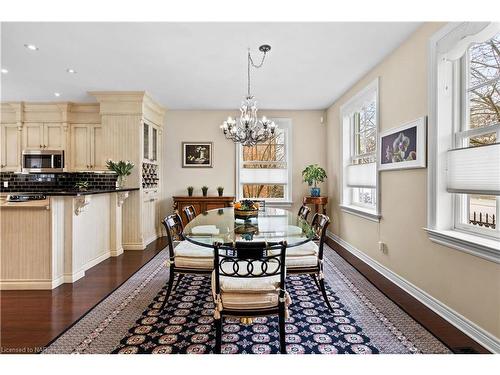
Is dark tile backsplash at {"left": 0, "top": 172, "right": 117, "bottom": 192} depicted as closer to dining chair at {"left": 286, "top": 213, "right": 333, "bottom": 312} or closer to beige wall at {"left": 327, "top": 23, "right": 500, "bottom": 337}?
dining chair at {"left": 286, "top": 213, "right": 333, "bottom": 312}

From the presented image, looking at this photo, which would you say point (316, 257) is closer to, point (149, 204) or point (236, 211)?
point (236, 211)

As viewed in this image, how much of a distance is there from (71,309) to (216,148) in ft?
12.8

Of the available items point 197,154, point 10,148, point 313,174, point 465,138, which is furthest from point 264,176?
point 10,148

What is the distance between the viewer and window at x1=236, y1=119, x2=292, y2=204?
577cm

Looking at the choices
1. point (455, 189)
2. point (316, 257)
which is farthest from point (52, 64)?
point (455, 189)

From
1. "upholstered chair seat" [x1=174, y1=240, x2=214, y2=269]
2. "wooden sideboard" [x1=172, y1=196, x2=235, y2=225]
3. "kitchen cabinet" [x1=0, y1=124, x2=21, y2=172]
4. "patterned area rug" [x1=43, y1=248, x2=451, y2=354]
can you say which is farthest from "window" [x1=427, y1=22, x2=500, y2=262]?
"kitchen cabinet" [x1=0, y1=124, x2=21, y2=172]

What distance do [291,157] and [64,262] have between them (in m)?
4.24

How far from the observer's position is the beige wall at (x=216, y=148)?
5730 mm

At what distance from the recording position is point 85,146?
5277 millimetres

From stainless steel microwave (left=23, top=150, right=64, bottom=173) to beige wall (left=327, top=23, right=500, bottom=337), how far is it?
5536 millimetres

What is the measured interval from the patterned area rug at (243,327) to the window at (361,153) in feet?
4.84

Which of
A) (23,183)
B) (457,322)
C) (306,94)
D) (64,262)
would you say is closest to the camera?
(457,322)

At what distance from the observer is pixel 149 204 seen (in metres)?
5.13

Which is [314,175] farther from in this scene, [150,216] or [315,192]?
[150,216]
